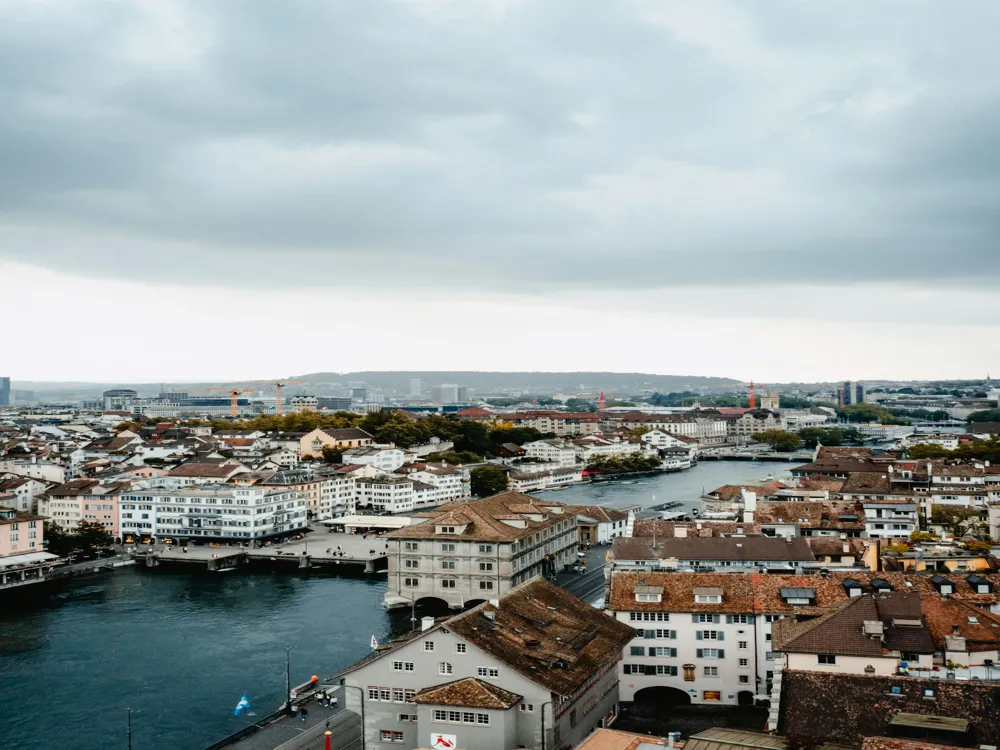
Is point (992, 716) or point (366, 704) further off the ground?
point (992, 716)

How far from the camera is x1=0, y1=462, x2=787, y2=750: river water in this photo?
32.4 meters

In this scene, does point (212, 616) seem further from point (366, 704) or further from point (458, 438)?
point (458, 438)

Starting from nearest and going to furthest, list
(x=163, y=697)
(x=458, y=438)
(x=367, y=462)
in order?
(x=163, y=697)
(x=367, y=462)
(x=458, y=438)

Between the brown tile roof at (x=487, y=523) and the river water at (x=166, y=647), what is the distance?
3.72 metres

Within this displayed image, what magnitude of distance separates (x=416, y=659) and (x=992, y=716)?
1257 centimetres

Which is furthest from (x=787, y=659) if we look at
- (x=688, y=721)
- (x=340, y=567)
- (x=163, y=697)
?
(x=340, y=567)

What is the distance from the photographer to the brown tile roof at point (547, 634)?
24062 millimetres

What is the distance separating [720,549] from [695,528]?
5.25m

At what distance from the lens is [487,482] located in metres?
93.1

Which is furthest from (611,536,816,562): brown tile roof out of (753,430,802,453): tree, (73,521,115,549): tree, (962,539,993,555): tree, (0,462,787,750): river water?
(753,430,802,453): tree

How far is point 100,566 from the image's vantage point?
6062 cm

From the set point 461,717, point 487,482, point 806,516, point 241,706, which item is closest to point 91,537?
point 241,706

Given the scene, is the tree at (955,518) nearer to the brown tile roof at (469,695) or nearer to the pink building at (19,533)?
the brown tile roof at (469,695)

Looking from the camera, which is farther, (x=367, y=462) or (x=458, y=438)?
(x=458, y=438)
